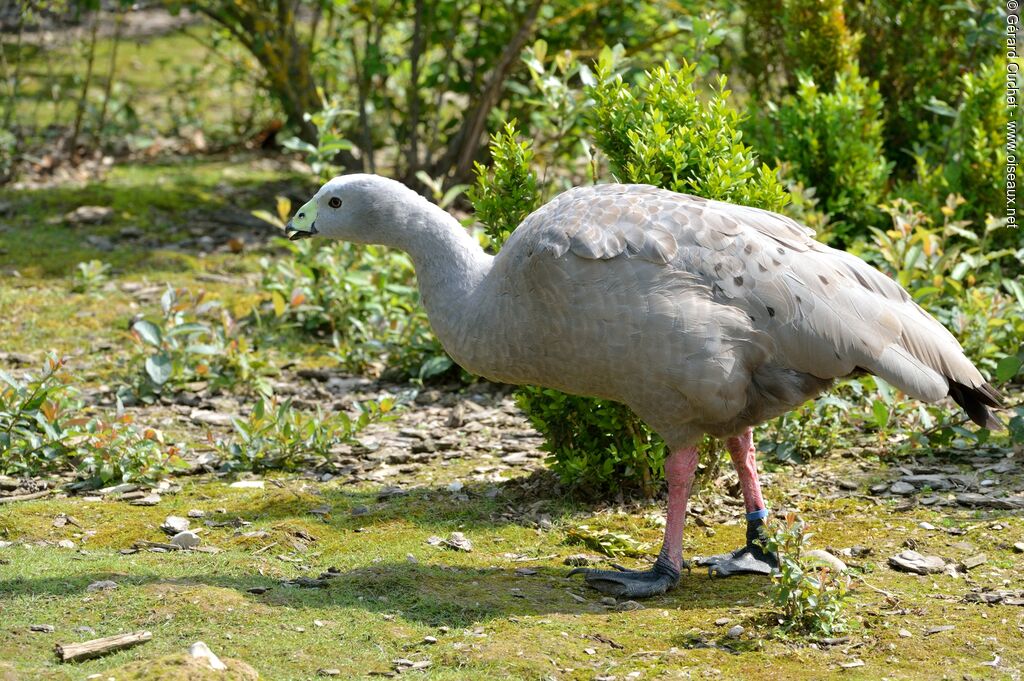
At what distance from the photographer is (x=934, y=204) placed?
7.86 m

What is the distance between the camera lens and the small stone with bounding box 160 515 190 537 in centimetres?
537

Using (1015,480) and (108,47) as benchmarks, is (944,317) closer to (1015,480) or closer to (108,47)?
(1015,480)

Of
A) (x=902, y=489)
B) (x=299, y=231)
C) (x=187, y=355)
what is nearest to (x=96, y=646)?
(x=299, y=231)

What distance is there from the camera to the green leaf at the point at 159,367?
6.84 metres

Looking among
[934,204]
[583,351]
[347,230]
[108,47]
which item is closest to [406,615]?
[583,351]

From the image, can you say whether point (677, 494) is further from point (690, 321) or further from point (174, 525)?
point (174, 525)

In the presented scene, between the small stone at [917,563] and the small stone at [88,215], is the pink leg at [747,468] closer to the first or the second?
the small stone at [917,563]

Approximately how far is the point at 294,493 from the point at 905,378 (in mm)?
2828

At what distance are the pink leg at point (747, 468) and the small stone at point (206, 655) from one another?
232cm

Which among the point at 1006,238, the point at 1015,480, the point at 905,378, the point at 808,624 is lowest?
the point at 808,624

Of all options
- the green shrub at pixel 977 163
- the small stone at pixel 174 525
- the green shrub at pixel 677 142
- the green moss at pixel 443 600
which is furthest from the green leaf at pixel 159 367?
the green shrub at pixel 977 163

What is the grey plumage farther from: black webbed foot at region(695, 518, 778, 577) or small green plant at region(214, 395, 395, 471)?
small green plant at region(214, 395, 395, 471)

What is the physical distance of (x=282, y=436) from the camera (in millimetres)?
6168

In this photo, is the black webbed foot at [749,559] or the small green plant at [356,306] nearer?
the black webbed foot at [749,559]
